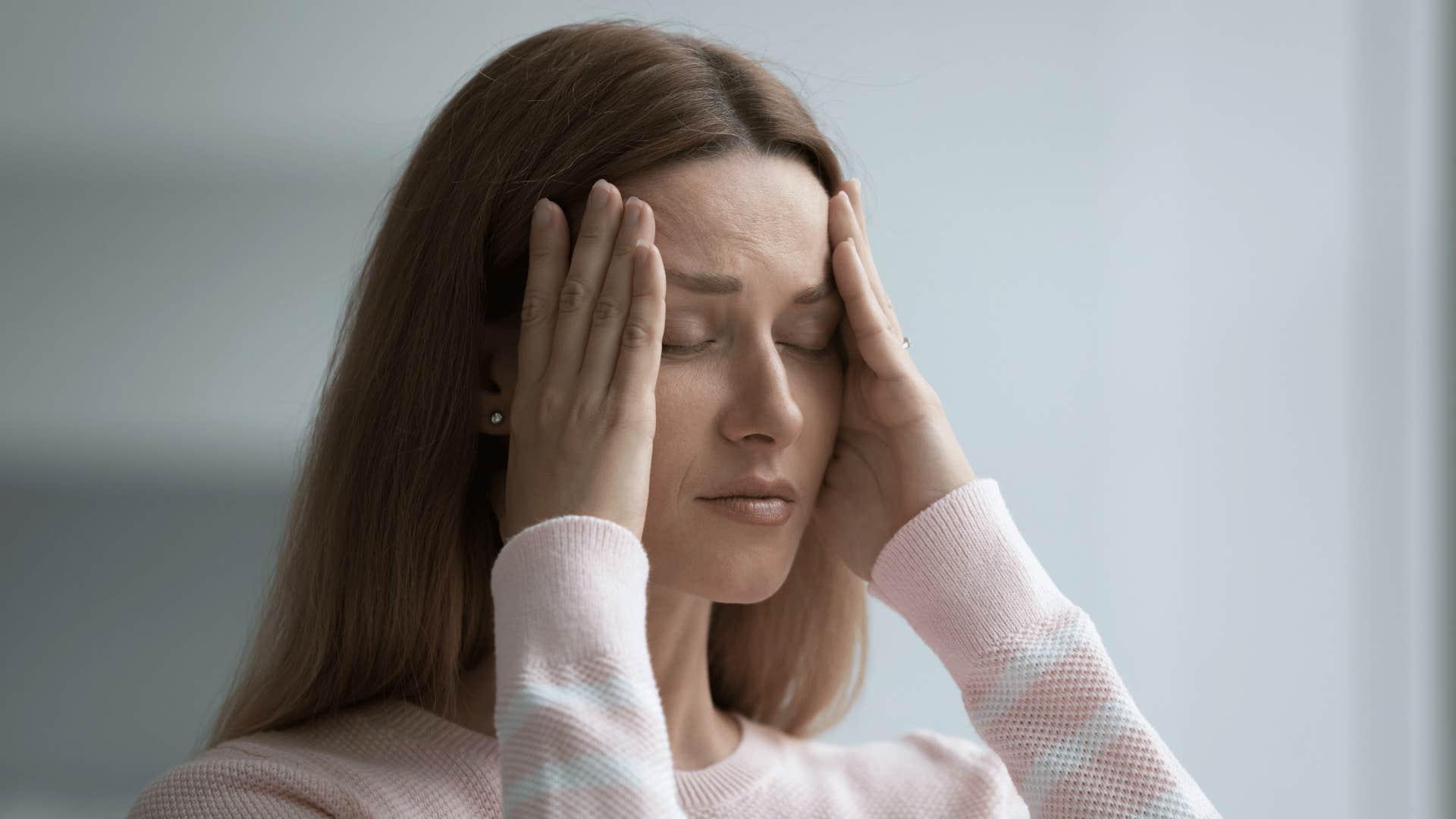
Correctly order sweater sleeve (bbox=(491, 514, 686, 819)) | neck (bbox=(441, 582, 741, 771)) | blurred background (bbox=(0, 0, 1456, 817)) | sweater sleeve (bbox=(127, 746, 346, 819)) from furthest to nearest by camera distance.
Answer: blurred background (bbox=(0, 0, 1456, 817)) < neck (bbox=(441, 582, 741, 771)) < sweater sleeve (bbox=(127, 746, 346, 819)) < sweater sleeve (bbox=(491, 514, 686, 819))

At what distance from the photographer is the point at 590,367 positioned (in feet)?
3.76

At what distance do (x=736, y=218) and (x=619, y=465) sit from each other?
27 cm

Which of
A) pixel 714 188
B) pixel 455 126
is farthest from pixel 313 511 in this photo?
pixel 714 188

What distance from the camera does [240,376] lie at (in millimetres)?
1726

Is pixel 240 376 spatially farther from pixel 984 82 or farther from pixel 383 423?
pixel 984 82

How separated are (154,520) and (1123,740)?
130 cm

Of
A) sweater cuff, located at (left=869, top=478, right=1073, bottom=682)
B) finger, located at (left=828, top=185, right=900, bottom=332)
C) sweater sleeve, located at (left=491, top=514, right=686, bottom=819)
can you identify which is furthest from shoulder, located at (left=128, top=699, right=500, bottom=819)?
finger, located at (left=828, top=185, right=900, bottom=332)

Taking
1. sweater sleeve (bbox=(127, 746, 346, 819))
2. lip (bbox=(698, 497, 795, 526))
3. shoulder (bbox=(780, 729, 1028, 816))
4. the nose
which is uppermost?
the nose

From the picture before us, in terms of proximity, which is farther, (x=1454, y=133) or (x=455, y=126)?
(x=1454, y=133)

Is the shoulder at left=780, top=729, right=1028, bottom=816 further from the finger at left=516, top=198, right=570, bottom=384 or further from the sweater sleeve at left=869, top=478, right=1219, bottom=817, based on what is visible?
the finger at left=516, top=198, right=570, bottom=384

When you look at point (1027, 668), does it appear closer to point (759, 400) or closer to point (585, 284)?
point (759, 400)

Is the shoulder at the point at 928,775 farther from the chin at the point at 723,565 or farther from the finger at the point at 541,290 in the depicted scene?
the finger at the point at 541,290

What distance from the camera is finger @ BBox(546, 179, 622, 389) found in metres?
1.16

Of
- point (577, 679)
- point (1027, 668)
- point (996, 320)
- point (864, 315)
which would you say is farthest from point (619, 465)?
point (996, 320)
